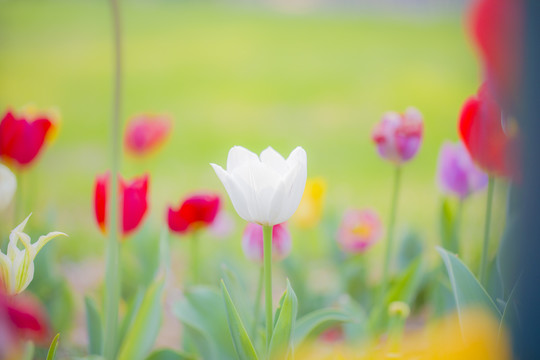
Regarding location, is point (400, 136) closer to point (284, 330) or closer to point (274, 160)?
point (274, 160)

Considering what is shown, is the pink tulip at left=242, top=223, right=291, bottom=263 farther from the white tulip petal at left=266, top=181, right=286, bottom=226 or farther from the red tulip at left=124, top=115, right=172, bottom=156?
the red tulip at left=124, top=115, right=172, bottom=156

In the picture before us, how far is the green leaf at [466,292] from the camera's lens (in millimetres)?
651

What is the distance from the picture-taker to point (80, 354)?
1.02 m

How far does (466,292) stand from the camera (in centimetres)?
66

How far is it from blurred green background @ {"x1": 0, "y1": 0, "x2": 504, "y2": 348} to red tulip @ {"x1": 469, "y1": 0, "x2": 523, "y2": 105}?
0.77 meters

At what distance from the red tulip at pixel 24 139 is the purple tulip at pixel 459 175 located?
2.23ft

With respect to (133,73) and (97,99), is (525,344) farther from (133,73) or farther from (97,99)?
(133,73)

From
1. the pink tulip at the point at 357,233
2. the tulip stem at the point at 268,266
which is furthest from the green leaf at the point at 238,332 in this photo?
the pink tulip at the point at 357,233

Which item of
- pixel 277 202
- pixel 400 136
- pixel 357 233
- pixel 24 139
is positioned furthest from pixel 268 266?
pixel 357 233

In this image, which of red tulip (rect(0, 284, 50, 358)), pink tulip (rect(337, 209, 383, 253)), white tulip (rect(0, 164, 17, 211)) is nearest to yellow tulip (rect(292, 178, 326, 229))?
pink tulip (rect(337, 209, 383, 253))

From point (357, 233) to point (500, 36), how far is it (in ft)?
2.48

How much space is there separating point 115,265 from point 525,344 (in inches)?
16.6

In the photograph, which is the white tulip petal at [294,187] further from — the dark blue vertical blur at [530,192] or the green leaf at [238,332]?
the dark blue vertical blur at [530,192]

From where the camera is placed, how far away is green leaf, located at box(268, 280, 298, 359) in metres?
0.63
